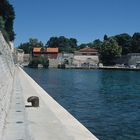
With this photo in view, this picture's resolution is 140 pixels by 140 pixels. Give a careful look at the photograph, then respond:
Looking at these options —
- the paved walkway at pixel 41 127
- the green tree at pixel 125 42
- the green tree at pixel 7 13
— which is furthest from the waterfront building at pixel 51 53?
the paved walkway at pixel 41 127

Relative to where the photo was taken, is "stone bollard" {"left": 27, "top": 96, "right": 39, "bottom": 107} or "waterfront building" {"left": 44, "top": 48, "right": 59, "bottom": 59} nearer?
"stone bollard" {"left": 27, "top": 96, "right": 39, "bottom": 107}

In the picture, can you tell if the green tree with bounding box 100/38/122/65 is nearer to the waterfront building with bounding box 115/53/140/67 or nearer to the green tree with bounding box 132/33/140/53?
the waterfront building with bounding box 115/53/140/67

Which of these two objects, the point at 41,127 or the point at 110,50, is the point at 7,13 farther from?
the point at 110,50

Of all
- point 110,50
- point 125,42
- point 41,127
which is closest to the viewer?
point 41,127

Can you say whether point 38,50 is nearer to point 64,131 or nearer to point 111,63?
point 111,63

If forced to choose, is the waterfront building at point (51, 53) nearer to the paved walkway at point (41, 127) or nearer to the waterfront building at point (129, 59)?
the waterfront building at point (129, 59)

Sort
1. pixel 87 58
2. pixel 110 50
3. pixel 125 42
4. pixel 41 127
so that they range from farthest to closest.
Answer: pixel 87 58 → pixel 125 42 → pixel 110 50 → pixel 41 127

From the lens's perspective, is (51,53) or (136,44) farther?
(51,53)

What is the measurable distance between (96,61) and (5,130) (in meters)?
160

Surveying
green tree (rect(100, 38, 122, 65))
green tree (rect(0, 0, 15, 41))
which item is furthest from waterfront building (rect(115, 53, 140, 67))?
green tree (rect(0, 0, 15, 41))

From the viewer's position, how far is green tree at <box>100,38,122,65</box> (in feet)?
502

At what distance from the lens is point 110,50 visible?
506 ft

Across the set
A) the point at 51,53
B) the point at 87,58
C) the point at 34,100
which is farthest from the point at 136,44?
the point at 34,100

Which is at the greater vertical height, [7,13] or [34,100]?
[7,13]
